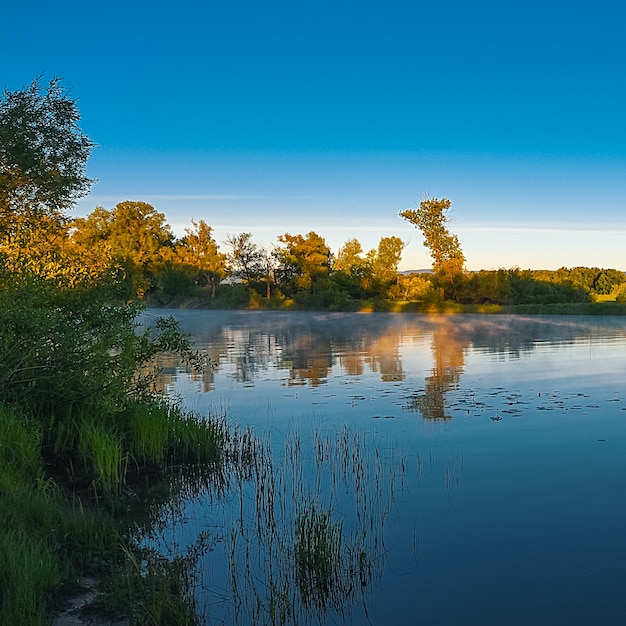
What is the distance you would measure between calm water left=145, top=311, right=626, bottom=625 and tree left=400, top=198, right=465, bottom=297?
57746 mm

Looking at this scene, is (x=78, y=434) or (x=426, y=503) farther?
(x=78, y=434)

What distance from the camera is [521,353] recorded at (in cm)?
3347

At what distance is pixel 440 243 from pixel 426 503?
7512cm

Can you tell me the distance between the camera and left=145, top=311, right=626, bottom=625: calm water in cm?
721

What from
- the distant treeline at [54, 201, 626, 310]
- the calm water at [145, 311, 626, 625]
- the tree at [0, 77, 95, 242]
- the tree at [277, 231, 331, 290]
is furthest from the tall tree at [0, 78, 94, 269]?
the tree at [277, 231, 331, 290]

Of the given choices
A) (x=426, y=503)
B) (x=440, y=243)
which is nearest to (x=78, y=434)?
(x=426, y=503)

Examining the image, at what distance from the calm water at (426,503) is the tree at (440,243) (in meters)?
57.7

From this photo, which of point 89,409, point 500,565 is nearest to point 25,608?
point 500,565

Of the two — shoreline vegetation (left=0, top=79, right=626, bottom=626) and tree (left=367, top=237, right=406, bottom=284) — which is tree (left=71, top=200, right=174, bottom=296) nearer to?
tree (left=367, top=237, right=406, bottom=284)

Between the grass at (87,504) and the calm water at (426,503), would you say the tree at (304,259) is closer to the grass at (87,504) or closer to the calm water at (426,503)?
the calm water at (426,503)

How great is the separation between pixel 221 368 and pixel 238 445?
15541 mm

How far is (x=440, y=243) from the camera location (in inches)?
3278

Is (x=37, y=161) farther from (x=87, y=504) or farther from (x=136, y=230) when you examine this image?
(x=136, y=230)

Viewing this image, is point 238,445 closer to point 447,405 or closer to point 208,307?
point 447,405
